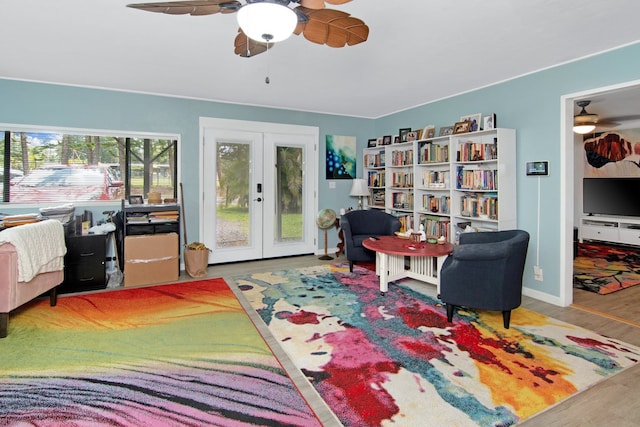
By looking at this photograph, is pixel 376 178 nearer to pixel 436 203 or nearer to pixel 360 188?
pixel 360 188

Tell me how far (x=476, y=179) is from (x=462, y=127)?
68cm

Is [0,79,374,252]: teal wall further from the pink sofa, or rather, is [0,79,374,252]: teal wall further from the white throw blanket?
the pink sofa

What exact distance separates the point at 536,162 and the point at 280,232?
3.69 meters

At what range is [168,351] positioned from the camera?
2.62m

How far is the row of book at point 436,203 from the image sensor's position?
15.5 ft

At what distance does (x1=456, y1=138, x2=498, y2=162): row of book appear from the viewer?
4016 millimetres

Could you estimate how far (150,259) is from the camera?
14.2 ft

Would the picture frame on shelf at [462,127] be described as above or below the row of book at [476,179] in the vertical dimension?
above

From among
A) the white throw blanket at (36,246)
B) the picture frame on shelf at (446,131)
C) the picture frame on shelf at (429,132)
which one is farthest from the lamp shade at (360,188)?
the white throw blanket at (36,246)

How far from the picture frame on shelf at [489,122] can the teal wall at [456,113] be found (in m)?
0.17

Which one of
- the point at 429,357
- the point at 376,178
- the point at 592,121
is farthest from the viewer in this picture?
the point at 376,178

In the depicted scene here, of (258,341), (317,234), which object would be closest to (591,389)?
(258,341)

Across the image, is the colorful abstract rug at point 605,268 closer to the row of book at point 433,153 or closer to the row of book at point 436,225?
the row of book at point 436,225

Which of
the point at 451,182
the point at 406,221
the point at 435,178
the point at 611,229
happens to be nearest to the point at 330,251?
the point at 406,221
